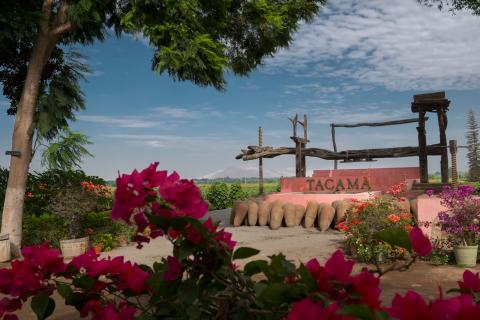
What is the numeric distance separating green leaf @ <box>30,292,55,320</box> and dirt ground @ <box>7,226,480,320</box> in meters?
3.56

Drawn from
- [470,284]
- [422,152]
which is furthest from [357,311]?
[422,152]

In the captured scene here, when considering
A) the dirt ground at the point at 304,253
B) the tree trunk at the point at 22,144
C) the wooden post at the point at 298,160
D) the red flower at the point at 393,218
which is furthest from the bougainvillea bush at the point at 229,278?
the wooden post at the point at 298,160

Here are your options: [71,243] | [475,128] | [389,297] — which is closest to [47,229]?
[71,243]

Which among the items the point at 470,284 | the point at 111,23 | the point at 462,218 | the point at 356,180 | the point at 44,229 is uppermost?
the point at 111,23

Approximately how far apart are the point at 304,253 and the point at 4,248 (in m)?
6.77

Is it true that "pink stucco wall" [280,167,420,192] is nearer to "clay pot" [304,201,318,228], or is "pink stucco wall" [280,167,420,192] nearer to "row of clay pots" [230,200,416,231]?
"row of clay pots" [230,200,416,231]

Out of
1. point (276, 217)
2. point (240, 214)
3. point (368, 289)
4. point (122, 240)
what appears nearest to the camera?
point (368, 289)

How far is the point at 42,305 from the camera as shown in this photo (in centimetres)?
154

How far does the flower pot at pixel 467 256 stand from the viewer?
8.23 metres

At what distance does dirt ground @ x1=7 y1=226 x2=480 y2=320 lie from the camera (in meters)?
6.06

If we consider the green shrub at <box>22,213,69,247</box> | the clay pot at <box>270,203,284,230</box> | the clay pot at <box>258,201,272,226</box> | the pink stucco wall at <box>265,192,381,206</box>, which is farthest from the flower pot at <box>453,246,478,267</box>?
the green shrub at <box>22,213,69,247</box>

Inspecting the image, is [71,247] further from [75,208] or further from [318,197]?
[318,197]

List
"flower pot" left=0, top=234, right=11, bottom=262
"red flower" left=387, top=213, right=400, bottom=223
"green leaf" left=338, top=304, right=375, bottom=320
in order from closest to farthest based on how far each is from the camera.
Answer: "green leaf" left=338, top=304, right=375, bottom=320, "red flower" left=387, top=213, right=400, bottom=223, "flower pot" left=0, top=234, right=11, bottom=262

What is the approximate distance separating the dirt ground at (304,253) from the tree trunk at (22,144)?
2.41 m
